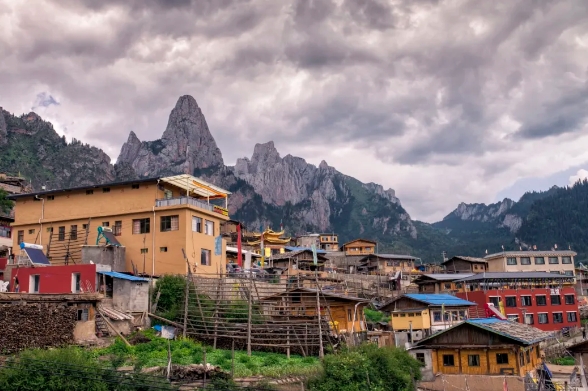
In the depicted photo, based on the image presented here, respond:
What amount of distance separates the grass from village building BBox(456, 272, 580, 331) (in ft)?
113

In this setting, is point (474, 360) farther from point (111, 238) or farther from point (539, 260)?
point (539, 260)

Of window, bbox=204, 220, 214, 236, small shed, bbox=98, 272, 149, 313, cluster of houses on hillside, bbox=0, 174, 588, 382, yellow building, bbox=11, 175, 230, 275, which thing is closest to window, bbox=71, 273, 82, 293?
cluster of houses on hillside, bbox=0, 174, 588, 382

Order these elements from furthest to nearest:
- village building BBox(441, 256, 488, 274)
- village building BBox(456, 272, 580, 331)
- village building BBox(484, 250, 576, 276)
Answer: village building BBox(441, 256, 488, 274)
village building BBox(484, 250, 576, 276)
village building BBox(456, 272, 580, 331)

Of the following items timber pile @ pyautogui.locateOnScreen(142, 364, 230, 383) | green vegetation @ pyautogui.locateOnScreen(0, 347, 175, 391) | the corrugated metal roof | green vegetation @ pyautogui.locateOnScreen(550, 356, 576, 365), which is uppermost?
the corrugated metal roof

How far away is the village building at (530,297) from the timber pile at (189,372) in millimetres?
39490

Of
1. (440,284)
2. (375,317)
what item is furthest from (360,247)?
(375,317)

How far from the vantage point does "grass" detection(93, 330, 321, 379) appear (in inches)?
1065

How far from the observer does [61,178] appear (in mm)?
133750

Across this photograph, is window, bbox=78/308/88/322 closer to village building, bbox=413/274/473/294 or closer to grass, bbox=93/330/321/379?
grass, bbox=93/330/321/379

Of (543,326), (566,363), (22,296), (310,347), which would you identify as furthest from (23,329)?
(543,326)

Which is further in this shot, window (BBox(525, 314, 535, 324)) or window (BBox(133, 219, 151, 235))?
window (BBox(525, 314, 535, 324))

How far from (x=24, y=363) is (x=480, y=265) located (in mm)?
75296

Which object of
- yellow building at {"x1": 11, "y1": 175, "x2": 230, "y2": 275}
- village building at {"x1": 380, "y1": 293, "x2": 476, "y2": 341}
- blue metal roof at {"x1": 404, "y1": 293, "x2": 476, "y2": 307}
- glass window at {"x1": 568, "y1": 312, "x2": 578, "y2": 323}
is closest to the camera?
yellow building at {"x1": 11, "y1": 175, "x2": 230, "y2": 275}

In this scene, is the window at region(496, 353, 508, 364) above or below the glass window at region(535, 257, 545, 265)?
below
